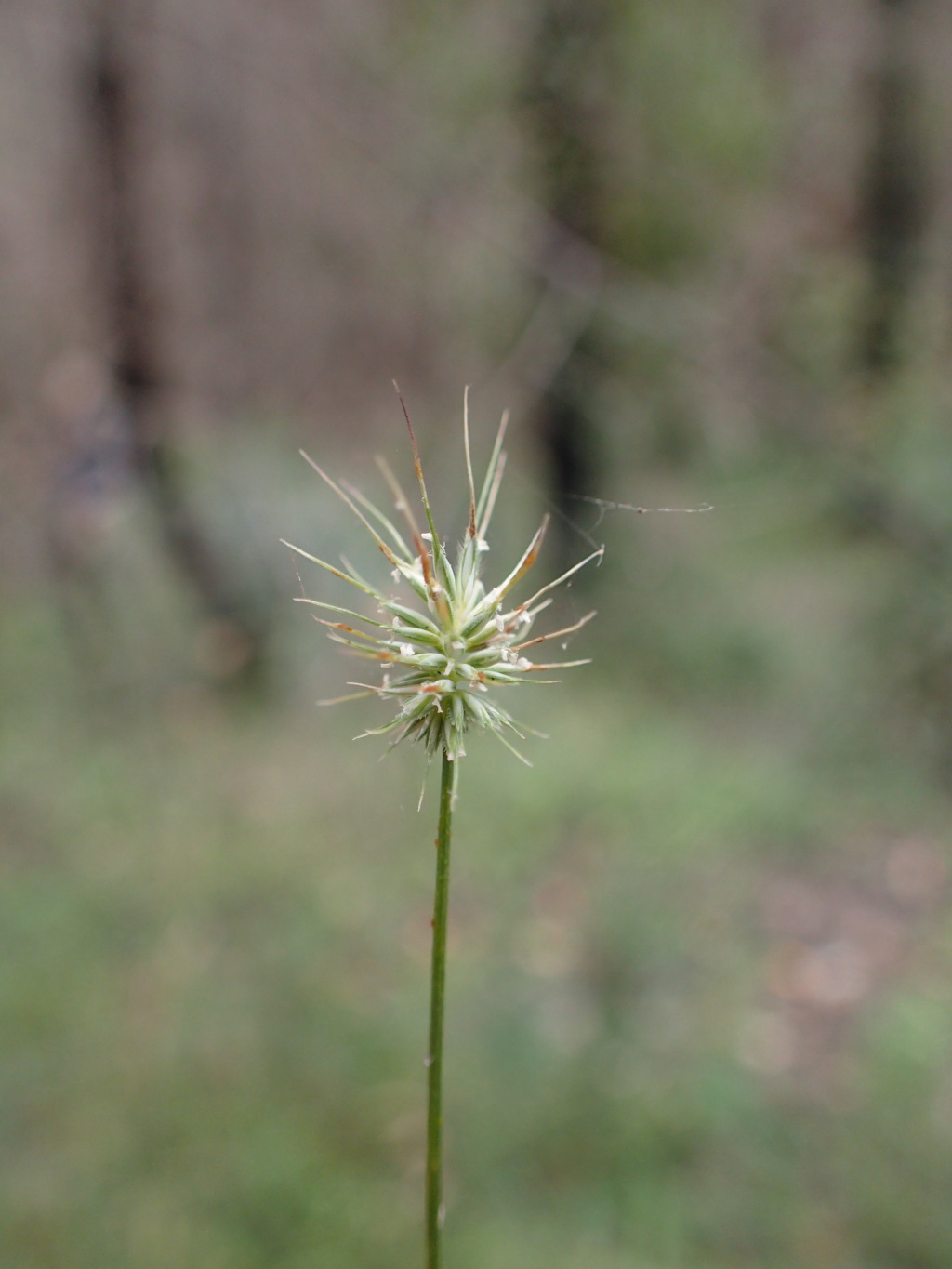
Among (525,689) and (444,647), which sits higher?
(525,689)

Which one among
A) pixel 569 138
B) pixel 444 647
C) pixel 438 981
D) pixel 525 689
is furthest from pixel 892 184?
pixel 438 981

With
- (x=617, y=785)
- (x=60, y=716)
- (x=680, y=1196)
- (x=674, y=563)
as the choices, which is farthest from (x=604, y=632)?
(x=680, y=1196)

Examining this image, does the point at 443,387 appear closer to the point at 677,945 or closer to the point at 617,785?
the point at 617,785

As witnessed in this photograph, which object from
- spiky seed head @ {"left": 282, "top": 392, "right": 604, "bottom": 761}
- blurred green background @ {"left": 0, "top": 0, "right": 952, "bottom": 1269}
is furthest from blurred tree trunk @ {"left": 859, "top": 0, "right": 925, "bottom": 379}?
spiky seed head @ {"left": 282, "top": 392, "right": 604, "bottom": 761}

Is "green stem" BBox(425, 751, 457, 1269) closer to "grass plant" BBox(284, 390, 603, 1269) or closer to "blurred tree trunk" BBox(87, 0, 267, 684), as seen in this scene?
"grass plant" BBox(284, 390, 603, 1269)

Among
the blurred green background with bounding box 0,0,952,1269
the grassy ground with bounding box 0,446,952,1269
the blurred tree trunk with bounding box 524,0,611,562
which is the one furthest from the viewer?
the blurred tree trunk with bounding box 524,0,611,562

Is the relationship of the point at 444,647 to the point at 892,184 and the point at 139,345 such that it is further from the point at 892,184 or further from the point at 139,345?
the point at 892,184
